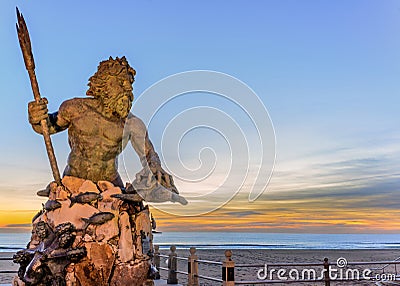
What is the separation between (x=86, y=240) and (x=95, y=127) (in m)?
0.97

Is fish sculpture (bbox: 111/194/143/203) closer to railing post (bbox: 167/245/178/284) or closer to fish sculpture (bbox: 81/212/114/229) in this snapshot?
fish sculpture (bbox: 81/212/114/229)

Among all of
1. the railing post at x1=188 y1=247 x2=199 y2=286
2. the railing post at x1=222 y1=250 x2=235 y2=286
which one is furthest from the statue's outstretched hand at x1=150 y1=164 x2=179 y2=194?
the railing post at x1=188 y1=247 x2=199 y2=286

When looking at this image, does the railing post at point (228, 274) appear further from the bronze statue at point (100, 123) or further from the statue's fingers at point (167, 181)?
the statue's fingers at point (167, 181)

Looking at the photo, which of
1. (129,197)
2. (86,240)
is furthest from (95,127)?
(86,240)

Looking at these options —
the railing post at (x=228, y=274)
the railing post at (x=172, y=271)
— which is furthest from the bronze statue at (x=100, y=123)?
the railing post at (x=172, y=271)

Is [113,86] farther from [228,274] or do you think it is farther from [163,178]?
[228,274]

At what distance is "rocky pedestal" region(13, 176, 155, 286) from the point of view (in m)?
4.02

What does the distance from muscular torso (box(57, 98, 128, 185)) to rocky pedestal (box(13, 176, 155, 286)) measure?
121 millimetres

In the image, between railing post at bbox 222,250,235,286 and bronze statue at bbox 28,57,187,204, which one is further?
railing post at bbox 222,250,235,286

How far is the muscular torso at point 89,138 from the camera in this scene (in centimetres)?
441

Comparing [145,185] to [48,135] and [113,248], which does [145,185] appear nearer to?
[113,248]

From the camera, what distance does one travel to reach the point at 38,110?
13.5 ft

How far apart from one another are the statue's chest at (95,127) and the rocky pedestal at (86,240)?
16.1 inches

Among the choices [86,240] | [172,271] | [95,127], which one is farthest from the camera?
[172,271]
